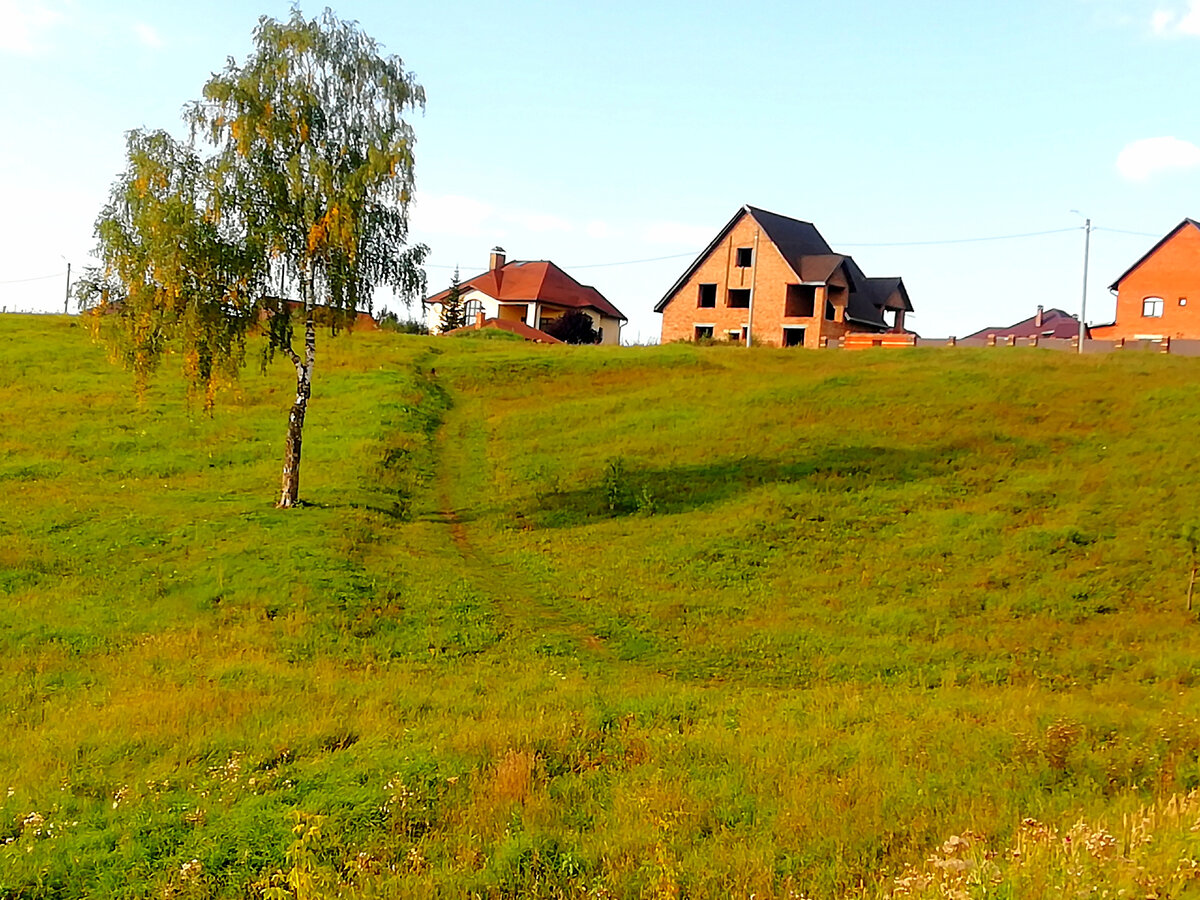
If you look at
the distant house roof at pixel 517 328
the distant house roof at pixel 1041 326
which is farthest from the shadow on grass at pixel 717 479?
the distant house roof at pixel 1041 326

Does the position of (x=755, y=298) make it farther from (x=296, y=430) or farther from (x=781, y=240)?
(x=296, y=430)

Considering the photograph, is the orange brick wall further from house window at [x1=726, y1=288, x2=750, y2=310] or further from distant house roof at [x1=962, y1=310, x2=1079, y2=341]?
distant house roof at [x1=962, y1=310, x2=1079, y2=341]

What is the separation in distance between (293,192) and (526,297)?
64.0m

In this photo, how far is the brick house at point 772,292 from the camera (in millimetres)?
67438

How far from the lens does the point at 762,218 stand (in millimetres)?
69625

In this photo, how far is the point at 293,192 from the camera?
2375 cm

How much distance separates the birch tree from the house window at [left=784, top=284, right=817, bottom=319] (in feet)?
152

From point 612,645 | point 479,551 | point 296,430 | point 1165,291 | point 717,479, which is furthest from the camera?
point 1165,291

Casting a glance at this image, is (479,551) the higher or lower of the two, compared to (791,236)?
lower

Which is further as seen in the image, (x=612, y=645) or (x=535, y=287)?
(x=535, y=287)

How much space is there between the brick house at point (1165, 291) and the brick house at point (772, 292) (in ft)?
48.0

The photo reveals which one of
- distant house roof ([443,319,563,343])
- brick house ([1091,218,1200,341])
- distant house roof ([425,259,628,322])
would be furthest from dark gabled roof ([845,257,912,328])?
distant house roof ([425,259,628,322])

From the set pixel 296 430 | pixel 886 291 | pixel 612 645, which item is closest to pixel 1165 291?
pixel 886 291

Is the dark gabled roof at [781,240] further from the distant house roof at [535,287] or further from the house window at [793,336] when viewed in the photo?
the distant house roof at [535,287]
